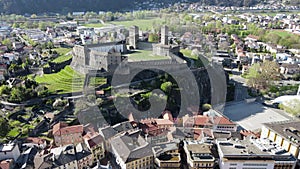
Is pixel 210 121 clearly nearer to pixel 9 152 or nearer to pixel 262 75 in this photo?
pixel 262 75

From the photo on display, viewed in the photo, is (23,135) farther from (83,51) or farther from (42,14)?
(42,14)

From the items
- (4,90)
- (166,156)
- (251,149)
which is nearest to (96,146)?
(166,156)

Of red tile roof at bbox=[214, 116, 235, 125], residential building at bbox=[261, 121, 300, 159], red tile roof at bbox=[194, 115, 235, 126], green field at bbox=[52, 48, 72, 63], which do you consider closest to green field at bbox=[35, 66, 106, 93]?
green field at bbox=[52, 48, 72, 63]

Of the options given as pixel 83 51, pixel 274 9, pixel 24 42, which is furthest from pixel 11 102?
pixel 274 9

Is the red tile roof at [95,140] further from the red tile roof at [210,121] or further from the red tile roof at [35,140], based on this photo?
the red tile roof at [210,121]

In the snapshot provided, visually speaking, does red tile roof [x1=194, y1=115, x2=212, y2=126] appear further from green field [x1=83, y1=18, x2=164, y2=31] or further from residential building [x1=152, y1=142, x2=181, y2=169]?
green field [x1=83, y1=18, x2=164, y2=31]
